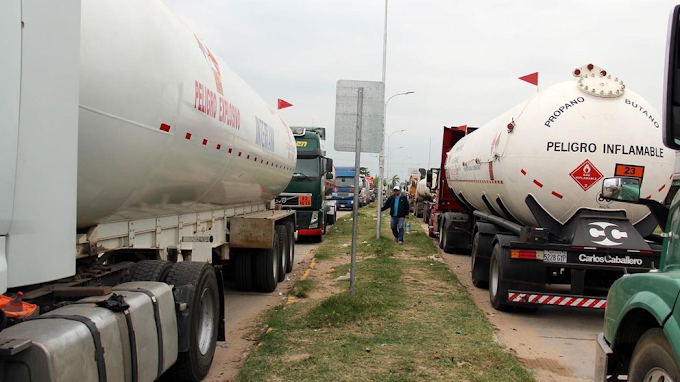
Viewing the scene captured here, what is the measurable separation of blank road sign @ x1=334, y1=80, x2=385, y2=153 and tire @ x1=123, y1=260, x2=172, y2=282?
4.25 meters

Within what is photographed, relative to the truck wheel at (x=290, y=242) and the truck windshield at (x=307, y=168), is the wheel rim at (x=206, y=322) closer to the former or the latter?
the truck wheel at (x=290, y=242)

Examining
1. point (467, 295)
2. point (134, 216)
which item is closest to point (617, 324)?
point (134, 216)

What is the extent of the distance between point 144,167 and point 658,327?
3.81 metres

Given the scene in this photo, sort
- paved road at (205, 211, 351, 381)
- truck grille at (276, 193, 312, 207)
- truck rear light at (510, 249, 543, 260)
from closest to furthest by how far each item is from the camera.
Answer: paved road at (205, 211, 351, 381) < truck rear light at (510, 249, 543, 260) < truck grille at (276, 193, 312, 207)

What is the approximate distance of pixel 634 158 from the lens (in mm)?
7949

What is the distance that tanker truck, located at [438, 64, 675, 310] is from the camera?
7984mm

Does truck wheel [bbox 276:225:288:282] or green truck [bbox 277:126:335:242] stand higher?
green truck [bbox 277:126:335:242]

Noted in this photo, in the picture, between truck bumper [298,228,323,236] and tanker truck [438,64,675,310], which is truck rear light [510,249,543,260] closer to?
tanker truck [438,64,675,310]

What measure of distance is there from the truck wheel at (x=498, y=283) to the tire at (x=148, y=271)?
5207mm

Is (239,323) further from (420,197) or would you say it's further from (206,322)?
(420,197)

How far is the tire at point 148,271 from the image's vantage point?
480 cm

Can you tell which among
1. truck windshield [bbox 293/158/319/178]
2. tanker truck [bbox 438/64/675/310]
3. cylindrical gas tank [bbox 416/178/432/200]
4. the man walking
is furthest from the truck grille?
cylindrical gas tank [bbox 416/178/432/200]

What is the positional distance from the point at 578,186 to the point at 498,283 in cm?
184

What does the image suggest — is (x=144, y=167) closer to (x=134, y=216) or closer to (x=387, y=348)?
A: (x=134, y=216)
